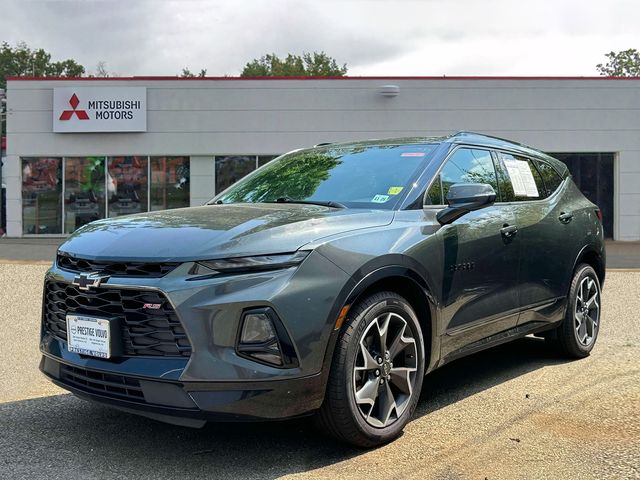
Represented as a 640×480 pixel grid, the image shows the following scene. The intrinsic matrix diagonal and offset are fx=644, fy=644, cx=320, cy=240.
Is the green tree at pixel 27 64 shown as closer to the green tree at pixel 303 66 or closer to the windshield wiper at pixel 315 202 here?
the green tree at pixel 303 66

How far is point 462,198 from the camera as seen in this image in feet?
13.0

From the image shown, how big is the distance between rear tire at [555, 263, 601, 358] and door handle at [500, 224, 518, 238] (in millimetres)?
1142

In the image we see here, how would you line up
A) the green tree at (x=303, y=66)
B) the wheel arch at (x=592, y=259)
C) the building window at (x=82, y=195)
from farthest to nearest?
the green tree at (x=303, y=66) → the building window at (x=82, y=195) → the wheel arch at (x=592, y=259)

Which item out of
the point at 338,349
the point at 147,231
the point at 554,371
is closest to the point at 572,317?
the point at 554,371

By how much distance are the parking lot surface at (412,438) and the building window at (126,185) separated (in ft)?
47.9

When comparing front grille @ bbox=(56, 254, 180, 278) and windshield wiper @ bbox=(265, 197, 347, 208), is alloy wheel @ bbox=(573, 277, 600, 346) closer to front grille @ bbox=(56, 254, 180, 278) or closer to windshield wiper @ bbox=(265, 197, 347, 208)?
windshield wiper @ bbox=(265, 197, 347, 208)

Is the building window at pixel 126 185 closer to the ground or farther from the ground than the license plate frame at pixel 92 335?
farther from the ground

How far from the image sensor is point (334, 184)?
14.2 ft

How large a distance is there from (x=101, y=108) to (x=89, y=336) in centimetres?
1713

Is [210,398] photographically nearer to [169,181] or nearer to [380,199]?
[380,199]

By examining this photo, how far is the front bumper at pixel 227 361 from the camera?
118 inches

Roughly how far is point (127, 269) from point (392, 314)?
1.45 meters

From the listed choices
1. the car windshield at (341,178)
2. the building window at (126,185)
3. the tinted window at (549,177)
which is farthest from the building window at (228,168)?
the car windshield at (341,178)

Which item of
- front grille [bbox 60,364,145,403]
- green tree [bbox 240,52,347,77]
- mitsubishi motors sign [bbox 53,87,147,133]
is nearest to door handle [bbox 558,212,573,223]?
front grille [bbox 60,364,145,403]
